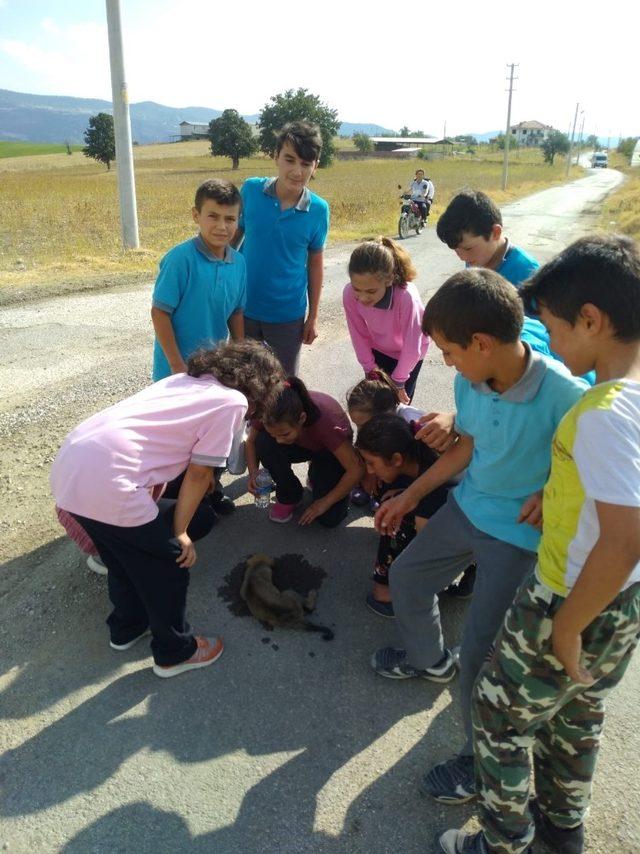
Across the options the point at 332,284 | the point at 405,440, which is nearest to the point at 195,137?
the point at 332,284

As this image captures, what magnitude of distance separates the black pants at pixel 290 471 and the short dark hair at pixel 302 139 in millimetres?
1565

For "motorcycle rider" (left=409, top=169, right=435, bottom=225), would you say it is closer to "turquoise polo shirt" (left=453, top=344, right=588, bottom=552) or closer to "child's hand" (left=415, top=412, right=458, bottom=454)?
"child's hand" (left=415, top=412, right=458, bottom=454)

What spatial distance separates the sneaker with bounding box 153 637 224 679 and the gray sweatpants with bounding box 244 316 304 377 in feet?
5.73

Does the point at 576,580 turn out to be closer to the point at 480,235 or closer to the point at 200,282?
the point at 480,235

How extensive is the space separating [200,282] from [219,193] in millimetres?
439

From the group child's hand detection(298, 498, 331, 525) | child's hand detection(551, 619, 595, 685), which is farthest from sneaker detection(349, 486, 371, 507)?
child's hand detection(551, 619, 595, 685)

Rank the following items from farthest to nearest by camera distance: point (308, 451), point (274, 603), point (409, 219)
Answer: point (409, 219) < point (308, 451) < point (274, 603)

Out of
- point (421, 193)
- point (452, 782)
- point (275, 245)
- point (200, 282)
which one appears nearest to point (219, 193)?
point (200, 282)

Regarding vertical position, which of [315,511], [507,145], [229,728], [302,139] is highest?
[507,145]

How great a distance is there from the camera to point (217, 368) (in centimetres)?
228

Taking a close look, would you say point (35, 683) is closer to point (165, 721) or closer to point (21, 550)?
point (165, 721)

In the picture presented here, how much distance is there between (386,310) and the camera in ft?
11.2

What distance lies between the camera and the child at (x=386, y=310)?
314 centimetres

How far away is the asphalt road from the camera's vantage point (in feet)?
6.07
